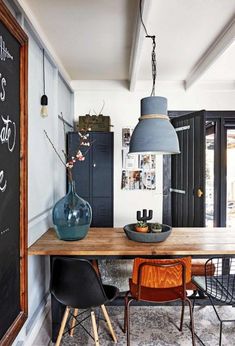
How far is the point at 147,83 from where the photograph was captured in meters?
3.99

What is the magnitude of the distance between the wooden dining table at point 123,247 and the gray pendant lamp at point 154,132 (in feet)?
2.45

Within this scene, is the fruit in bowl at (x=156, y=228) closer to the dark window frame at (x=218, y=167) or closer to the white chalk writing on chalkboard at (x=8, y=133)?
the white chalk writing on chalkboard at (x=8, y=133)

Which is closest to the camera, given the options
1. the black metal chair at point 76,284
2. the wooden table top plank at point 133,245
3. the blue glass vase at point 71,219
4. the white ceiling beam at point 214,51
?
the black metal chair at point 76,284

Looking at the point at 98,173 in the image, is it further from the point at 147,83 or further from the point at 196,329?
the point at 196,329

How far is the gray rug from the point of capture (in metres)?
2.27

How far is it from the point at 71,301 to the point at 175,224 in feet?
7.85

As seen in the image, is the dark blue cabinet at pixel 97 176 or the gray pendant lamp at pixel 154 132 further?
the dark blue cabinet at pixel 97 176

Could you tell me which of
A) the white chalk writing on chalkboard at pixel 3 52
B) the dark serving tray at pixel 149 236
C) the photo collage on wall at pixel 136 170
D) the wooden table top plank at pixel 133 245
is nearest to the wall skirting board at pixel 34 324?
the wooden table top plank at pixel 133 245

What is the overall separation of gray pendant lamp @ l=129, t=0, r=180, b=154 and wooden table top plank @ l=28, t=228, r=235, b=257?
74 cm

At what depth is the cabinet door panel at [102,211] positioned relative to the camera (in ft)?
12.5

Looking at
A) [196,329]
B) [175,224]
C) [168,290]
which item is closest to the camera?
[168,290]

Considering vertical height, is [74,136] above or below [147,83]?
below

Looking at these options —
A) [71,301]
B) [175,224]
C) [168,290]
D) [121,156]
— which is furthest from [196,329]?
[121,156]

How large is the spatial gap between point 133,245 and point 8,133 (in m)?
1.23
